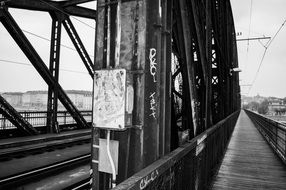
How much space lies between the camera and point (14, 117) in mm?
12398

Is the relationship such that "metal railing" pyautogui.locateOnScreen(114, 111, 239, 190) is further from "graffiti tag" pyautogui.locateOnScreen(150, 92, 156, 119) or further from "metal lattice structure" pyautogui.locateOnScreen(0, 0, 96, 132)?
"metal lattice structure" pyautogui.locateOnScreen(0, 0, 96, 132)

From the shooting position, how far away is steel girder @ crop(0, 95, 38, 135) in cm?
1187

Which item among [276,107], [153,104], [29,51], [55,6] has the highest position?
[55,6]

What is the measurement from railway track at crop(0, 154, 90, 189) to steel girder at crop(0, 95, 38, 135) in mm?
4920

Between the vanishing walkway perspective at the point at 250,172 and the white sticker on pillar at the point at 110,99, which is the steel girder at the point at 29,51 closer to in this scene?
the vanishing walkway perspective at the point at 250,172

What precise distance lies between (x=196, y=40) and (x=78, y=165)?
6.31 metres

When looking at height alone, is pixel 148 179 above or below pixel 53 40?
below

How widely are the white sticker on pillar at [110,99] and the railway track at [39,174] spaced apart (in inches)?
183

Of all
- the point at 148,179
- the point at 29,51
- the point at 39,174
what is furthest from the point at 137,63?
the point at 29,51

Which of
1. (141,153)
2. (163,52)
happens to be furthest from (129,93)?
(163,52)

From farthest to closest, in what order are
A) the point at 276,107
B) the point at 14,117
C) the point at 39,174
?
the point at 276,107 < the point at 14,117 < the point at 39,174

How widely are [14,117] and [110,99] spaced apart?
→ 1180 cm

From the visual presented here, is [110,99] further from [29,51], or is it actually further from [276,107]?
[276,107]

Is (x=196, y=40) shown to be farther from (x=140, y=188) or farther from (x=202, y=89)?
(x=140, y=188)
